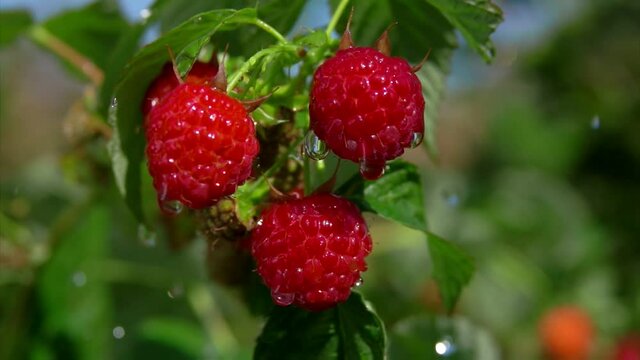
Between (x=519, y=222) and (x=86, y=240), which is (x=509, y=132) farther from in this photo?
(x=86, y=240)

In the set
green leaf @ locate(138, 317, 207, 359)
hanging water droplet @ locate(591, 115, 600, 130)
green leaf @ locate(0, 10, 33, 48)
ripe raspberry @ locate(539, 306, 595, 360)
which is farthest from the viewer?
hanging water droplet @ locate(591, 115, 600, 130)

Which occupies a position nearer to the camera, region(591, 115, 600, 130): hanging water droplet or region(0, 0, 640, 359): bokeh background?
region(0, 0, 640, 359): bokeh background

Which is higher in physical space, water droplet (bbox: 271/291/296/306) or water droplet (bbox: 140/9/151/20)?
water droplet (bbox: 140/9/151/20)

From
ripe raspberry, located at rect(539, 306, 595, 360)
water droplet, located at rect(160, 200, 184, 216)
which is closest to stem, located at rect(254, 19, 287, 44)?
water droplet, located at rect(160, 200, 184, 216)

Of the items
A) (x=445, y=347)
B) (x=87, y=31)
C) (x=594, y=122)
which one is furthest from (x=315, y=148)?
(x=594, y=122)

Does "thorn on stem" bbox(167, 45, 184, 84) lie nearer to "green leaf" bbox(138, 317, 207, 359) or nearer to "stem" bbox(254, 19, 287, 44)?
"stem" bbox(254, 19, 287, 44)

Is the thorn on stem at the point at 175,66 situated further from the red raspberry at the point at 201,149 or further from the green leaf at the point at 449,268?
the green leaf at the point at 449,268

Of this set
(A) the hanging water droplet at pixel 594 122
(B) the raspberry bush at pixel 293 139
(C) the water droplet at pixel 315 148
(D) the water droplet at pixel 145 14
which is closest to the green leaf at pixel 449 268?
(B) the raspberry bush at pixel 293 139

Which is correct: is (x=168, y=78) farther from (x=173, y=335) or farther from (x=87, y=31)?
(x=173, y=335)
